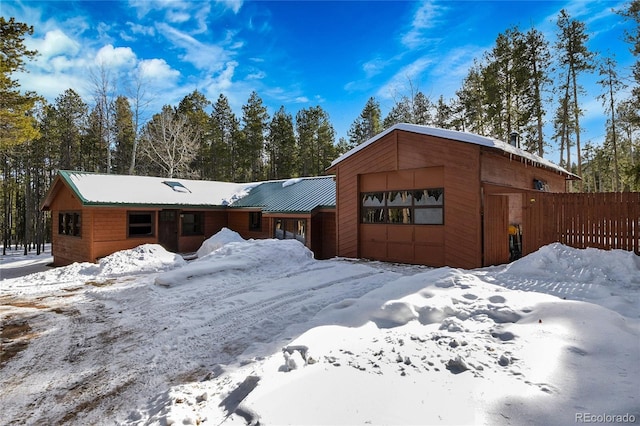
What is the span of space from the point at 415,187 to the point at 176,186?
42.1ft

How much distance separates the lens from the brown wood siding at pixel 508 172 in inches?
361

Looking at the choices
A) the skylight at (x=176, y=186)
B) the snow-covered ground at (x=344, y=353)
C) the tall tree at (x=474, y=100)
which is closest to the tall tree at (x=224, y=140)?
the skylight at (x=176, y=186)

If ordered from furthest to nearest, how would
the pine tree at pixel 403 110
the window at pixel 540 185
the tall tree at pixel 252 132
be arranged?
the tall tree at pixel 252 132 < the pine tree at pixel 403 110 < the window at pixel 540 185

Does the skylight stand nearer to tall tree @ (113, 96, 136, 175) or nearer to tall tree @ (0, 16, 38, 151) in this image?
tall tree @ (0, 16, 38, 151)

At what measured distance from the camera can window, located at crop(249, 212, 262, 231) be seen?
667 inches

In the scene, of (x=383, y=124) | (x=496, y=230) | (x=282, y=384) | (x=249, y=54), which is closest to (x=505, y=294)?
Answer: (x=282, y=384)

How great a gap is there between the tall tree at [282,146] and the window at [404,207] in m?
22.2

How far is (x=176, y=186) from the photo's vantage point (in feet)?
56.5

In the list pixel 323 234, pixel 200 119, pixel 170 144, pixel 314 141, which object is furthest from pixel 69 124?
pixel 323 234

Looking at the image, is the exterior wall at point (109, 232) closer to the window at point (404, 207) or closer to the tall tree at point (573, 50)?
the window at point (404, 207)

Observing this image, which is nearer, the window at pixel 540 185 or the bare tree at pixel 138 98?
the window at pixel 540 185

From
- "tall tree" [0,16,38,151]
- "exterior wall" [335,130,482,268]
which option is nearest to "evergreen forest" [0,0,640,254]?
"tall tree" [0,16,38,151]

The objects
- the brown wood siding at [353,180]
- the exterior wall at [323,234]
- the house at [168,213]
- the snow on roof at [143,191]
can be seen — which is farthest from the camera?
the exterior wall at [323,234]

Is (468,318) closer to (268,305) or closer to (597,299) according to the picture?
(597,299)
